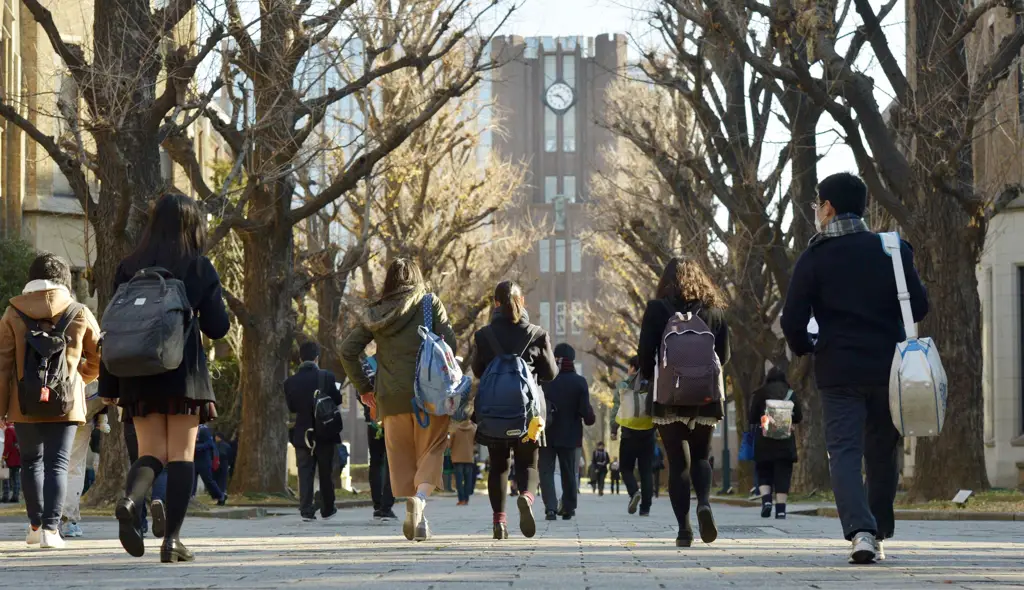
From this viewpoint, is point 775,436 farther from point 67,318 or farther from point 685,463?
point 67,318

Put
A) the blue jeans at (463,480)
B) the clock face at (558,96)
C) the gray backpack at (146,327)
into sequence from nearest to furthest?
1. the gray backpack at (146,327)
2. the blue jeans at (463,480)
3. the clock face at (558,96)

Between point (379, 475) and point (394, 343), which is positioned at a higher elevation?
point (394, 343)

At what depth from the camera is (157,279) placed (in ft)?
25.3

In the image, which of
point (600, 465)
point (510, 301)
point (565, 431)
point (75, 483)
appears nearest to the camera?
point (510, 301)

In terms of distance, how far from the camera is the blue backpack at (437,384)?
9883 mm

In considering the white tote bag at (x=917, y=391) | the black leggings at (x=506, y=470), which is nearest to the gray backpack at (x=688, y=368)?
the black leggings at (x=506, y=470)

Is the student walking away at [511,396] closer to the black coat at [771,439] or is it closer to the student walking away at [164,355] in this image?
the student walking away at [164,355]

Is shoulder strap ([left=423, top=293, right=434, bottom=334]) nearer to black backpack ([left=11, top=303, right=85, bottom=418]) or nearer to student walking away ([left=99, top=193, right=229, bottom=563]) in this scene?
black backpack ([left=11, top=303, right=85, bottom=418])

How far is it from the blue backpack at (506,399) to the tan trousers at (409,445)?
252mm

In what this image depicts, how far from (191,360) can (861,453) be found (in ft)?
10.5

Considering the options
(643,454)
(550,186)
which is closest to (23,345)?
(643,454)

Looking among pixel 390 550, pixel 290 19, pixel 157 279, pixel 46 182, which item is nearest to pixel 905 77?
pixel 290 19

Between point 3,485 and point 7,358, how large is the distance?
649 inches

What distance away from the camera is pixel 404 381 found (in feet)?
33.1
